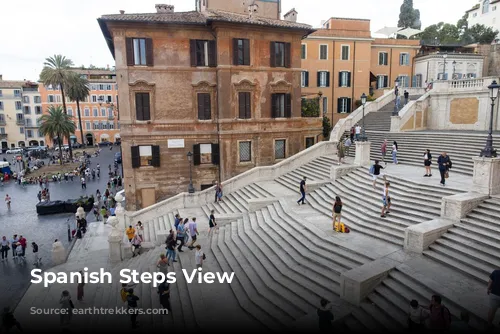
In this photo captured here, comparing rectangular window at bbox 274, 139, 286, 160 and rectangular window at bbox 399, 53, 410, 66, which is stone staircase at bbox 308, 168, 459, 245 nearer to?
rectangular window at bbox 274, 139, 286, 160

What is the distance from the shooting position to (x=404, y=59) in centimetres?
3916

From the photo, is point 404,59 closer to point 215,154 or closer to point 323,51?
point 323,51

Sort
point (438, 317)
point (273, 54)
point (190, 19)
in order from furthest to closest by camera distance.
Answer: point (273, 54), point (190, 19), point (438, 317)

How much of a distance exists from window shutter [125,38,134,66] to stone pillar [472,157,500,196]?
67.5 ft

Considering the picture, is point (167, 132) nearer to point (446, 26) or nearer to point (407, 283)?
point (407, 283)

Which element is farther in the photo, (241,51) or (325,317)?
(241,51)

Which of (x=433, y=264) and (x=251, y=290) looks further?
(x=251, y=290)

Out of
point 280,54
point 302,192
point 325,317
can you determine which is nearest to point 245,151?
point 280,54

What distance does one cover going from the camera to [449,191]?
1409 cm

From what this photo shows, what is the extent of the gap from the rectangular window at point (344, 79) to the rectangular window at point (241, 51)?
13755 mm

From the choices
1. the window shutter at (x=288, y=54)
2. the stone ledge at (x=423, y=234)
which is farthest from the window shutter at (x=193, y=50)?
the stone ledge at (x=423, y=234)

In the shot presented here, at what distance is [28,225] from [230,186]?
15.4 m

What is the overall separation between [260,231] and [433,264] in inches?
291

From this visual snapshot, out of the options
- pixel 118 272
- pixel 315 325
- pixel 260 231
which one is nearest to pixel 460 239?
pixel 315 325
